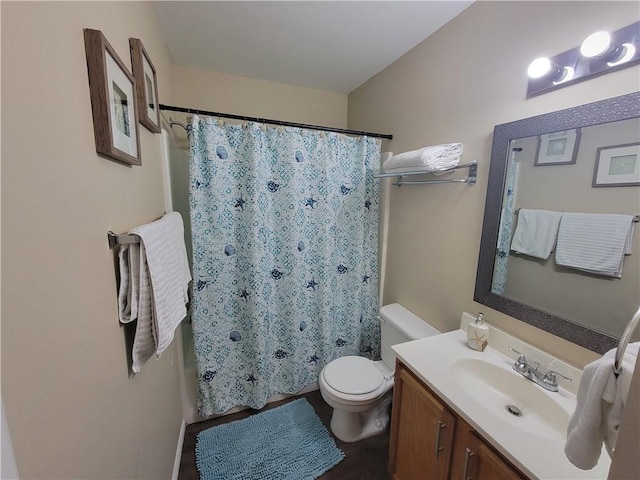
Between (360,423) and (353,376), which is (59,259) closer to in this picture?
(353,376)

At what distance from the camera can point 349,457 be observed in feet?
5.36

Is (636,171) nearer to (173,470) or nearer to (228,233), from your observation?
→ (228,233)

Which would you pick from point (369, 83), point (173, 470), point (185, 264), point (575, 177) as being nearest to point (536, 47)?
point (575, 177)

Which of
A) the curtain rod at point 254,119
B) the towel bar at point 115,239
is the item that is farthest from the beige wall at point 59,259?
the curtain rod at point 254,119

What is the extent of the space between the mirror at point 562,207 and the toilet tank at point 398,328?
0.42 m

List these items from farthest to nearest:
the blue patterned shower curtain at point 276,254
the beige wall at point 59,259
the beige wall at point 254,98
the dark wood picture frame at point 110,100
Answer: the beige wall at point 254,98
the blue patterned shower curtain at point 276,254
the dark wood picture frame at point 110,100
the beige wall at point 59,259

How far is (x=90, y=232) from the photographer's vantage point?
2.11 feet

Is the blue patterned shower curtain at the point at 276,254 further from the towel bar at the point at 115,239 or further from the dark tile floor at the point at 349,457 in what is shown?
the towel bar at the point at 115,239

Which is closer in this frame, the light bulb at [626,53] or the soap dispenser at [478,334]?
the light bulb at [626,53]

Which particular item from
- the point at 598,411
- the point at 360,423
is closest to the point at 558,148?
the point at 598,411

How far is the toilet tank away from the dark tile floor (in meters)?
0.48

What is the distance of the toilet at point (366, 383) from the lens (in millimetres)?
1582

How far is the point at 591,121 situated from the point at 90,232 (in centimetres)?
163

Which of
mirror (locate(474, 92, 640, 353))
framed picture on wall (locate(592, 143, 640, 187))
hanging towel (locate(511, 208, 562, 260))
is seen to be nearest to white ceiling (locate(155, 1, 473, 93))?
mirror (locate(474, 92, 640, 353))
